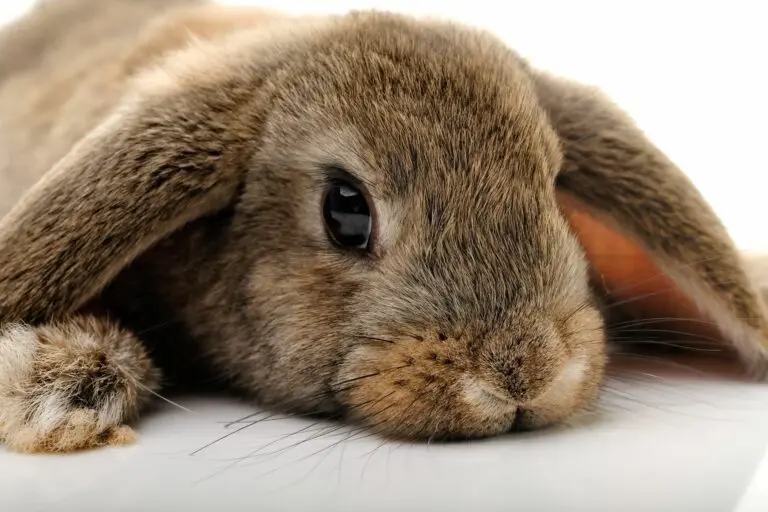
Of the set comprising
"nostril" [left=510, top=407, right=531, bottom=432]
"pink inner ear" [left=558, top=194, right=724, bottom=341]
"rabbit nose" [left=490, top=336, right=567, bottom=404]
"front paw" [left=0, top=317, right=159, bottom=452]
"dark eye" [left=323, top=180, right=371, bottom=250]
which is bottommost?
"front paw" [left=0, top=317, right=159, bottom=452]

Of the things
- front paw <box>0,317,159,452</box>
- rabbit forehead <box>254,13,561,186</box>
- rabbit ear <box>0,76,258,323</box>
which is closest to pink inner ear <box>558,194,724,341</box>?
rabbit forehead <box>254,13,561,186</box>

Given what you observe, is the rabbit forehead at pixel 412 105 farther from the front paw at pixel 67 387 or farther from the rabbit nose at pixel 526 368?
the front paw at pixel 67 387

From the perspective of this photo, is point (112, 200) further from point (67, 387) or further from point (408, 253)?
point (408, 253)

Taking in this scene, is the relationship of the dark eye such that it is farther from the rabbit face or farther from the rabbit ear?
the rabbit ear

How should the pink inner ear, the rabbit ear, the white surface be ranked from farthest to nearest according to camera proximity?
the pink inner ear → the rabbit ear → the white surface

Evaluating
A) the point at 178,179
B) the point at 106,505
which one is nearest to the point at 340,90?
the point at 178,179

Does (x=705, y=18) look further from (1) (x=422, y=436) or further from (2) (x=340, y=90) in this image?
(1) (x=422, y=436)

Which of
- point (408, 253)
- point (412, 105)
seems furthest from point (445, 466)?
point (412, 105)

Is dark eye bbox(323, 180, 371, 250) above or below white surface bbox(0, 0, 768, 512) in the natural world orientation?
above

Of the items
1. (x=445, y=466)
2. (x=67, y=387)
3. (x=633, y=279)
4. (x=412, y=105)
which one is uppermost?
(x=412, y=105)
